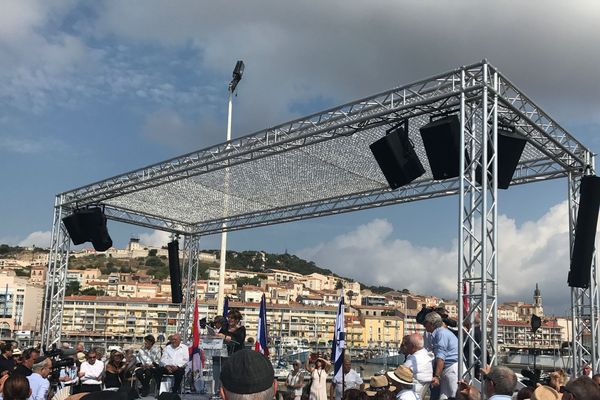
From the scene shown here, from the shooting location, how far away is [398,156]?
33.4 ft

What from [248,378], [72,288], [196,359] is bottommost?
[196,359]

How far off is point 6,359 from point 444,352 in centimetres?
552

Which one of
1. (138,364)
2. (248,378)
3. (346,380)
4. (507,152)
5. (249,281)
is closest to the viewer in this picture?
(248,378)

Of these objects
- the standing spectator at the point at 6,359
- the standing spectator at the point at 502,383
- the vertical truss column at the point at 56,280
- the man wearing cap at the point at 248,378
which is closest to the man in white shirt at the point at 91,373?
Answer: the standing spectator at the point at 6,359

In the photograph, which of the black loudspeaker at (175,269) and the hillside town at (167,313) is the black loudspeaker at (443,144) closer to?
the black loudspeaker at (175,269)

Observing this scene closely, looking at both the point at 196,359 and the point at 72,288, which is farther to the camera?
the point at 72,288

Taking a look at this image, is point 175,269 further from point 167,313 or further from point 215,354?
point 167,313

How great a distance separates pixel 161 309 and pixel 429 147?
345ft

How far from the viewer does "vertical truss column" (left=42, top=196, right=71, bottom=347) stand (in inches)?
627

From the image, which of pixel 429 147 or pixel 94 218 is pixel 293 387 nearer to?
pixel 429 147

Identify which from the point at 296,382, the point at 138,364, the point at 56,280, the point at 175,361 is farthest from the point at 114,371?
the point at 56,280

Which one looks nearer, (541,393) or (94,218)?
(541,393)

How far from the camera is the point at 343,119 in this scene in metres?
10.7

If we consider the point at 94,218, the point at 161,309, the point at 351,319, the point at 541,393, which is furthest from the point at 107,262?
the point at 541,393
